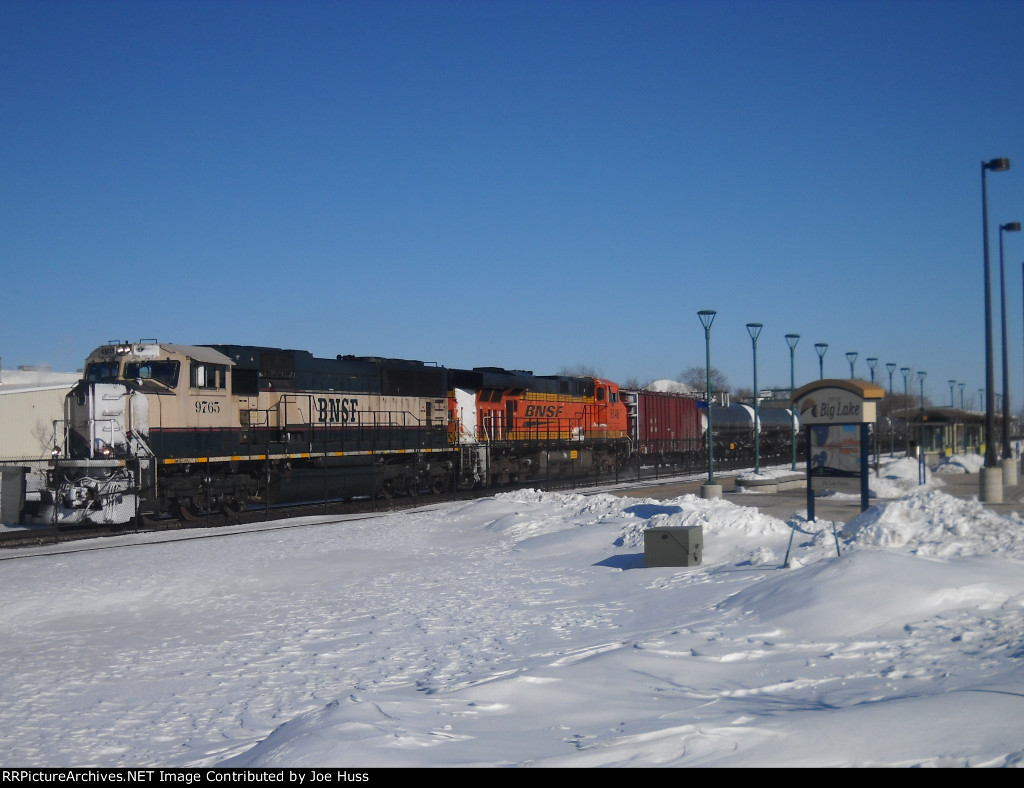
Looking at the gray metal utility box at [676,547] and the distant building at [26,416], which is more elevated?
the distant building at [26,416]

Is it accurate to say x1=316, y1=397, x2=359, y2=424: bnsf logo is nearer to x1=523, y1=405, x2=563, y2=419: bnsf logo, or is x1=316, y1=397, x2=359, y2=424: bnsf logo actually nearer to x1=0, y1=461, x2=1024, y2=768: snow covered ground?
x1=0, y1=461, x2=1024, y2=768: snow covered ground

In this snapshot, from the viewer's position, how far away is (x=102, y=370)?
62.0ft

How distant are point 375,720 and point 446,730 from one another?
0.51 metres

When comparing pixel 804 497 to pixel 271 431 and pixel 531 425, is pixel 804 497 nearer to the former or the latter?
pixel 531 425

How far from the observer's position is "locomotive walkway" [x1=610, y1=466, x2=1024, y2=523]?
19062mm

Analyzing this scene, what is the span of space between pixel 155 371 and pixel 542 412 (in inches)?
628

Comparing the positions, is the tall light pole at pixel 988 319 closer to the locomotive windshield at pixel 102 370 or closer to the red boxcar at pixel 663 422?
the red boxcar at pixel 663 422

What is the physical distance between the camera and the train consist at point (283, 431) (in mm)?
17906

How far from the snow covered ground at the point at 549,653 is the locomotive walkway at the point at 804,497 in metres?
5.91

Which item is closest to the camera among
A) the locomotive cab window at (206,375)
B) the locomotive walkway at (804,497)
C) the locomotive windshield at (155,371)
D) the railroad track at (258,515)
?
the railroad track at (258,515)

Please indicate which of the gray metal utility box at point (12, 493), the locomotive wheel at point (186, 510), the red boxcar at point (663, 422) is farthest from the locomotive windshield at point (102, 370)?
the red boxcar at point (663, 422)

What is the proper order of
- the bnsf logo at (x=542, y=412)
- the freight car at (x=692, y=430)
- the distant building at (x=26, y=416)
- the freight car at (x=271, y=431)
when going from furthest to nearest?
the freight car at (x=692, y=430), the distant building at (x=26, y=416), the bnsf logo at (x=542, y=412), the freight car at (x=271, y=431)

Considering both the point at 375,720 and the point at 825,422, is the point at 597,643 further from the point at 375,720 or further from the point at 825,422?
the point at 825,422

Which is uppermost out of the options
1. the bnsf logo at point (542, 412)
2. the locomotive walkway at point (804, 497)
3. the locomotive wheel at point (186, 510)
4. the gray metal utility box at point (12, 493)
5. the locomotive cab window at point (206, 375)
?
the locomotive cab window at point (206, 375)
